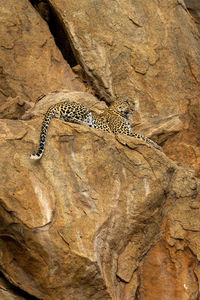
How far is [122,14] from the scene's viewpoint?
1781cm

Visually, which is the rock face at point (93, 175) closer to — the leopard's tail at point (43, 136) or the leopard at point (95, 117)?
the leopard's tail at point (43, 136)

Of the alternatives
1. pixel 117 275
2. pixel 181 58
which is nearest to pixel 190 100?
pixel 181 58

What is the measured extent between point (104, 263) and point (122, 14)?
982 centimetres

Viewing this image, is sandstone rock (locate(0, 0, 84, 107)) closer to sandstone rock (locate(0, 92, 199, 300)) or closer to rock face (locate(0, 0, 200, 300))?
rock face (locate(0, 0, 200, 300))

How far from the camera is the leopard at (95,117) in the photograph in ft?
36.7

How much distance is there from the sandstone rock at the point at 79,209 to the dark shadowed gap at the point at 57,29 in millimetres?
6815

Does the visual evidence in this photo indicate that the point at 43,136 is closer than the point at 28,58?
Yes

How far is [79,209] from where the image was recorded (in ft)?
35.5

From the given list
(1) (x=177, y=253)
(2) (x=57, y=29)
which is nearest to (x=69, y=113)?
(1) (x=177, y=253)

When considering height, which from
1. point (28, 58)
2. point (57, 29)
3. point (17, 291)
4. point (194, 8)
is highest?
point (28, 58)

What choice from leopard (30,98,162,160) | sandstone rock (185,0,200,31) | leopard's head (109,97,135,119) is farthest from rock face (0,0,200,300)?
sandstone rock (185,0,200,31)

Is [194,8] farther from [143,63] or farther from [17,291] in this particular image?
Answer: [17,291]

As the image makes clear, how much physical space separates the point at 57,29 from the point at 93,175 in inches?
332

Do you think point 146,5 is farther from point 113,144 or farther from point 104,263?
point 104,263
